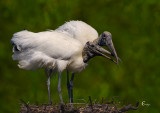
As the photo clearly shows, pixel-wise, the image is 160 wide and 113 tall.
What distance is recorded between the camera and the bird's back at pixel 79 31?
840 centimetres


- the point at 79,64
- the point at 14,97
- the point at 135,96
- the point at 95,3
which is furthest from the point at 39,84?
the point at 79,64

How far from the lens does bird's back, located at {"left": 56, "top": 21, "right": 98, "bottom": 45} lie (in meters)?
8.40

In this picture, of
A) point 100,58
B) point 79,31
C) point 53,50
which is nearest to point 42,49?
point 53,50

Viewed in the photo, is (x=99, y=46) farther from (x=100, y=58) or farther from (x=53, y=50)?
(x=100, y=58)

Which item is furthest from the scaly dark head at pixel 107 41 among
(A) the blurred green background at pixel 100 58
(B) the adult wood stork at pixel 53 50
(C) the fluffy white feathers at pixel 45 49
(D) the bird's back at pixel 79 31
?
(A) the blurred green background at pixel 100 58

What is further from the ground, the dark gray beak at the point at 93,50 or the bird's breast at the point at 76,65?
the dark gray beak at the point at 93,50

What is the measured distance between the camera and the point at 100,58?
15.4m

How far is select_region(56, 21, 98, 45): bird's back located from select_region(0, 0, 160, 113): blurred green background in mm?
5602

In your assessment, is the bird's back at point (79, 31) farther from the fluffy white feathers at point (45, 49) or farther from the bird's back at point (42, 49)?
the bird's back at point (42, 49)

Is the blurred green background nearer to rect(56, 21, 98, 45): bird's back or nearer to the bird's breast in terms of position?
rect(56, 21, 98, 45): bird's back

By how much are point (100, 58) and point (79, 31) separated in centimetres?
703

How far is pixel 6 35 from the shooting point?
15641 millimetres

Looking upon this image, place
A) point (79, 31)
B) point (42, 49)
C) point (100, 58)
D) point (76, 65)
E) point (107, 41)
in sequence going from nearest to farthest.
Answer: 1. point (42, 49)
2. point (107, 41)
3. point (76, 65)
4. point (79, 31)
5. point (100, 58)

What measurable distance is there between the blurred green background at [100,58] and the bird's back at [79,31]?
221 inches
